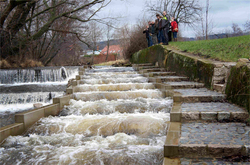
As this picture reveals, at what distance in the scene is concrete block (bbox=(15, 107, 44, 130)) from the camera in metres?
5.43

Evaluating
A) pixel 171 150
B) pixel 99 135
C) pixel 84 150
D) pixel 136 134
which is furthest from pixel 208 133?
pixel 99 135

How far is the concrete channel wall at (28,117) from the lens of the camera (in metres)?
4.90

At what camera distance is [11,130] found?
196 inches

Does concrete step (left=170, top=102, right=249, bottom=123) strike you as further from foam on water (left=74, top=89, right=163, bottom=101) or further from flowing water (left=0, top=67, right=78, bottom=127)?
flowing water (left=0, top=67, right=78, bottom=127)

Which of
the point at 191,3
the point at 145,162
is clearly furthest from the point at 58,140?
the point at 191,3

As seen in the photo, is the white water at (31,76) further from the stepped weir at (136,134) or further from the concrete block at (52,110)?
the concrete block at (52,110)

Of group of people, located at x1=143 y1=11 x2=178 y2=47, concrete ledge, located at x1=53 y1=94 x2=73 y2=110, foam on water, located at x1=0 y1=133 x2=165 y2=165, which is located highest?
group of people, located at x1=143 y1=11 x2=178 y2=47

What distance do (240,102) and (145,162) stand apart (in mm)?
2884

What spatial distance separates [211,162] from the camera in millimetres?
3189

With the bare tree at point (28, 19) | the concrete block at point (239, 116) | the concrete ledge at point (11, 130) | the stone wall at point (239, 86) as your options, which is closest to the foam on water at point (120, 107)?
the concrete ledge at point (11, 130)

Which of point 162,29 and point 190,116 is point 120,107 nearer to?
point 190,116

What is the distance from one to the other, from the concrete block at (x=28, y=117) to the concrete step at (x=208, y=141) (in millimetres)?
3352

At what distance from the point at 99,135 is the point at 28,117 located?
183cm

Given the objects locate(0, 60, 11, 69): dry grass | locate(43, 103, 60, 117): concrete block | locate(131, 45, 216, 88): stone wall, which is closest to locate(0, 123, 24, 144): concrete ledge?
locate(43, 103, 60, 117): concrete block
